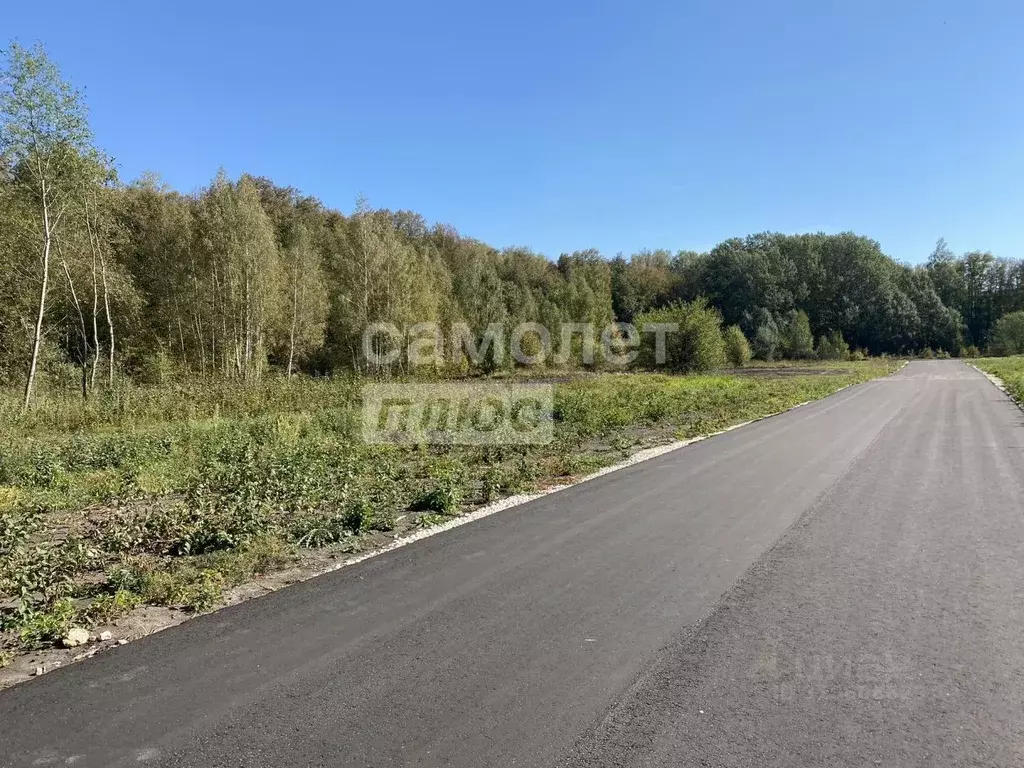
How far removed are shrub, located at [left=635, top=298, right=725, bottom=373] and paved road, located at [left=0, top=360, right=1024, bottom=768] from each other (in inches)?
1253

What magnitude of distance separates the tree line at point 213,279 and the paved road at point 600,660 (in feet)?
50.4

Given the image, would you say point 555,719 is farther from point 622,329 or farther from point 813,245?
point 813,245

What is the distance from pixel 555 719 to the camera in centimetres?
277

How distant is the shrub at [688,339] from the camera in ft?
122

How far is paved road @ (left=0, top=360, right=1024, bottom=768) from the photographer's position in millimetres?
2598

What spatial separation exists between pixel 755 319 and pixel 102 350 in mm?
75222

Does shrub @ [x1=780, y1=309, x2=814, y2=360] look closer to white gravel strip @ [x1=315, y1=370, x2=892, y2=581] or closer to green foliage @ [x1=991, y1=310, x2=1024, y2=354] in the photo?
green foliage @ [x1=991, y1=310, x2=1024, y2=354]

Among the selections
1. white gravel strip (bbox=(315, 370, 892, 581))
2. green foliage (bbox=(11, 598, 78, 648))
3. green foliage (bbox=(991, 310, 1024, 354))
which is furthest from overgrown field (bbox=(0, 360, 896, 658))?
green foliage (bbox=(991, 310, 1024, 354))

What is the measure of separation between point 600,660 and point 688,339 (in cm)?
3597

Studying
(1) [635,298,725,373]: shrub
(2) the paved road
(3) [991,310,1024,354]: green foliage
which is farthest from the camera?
(3) [991,310,1024,354]: green foliage

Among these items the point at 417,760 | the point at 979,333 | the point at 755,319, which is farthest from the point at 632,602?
the point at 979,333

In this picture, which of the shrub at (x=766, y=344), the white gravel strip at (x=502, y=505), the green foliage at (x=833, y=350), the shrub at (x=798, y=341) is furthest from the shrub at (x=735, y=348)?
the white gravel strip at (x=502, y=505)

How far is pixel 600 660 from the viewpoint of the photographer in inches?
132

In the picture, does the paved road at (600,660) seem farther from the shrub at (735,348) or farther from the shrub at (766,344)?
the shrub at (766,344)
